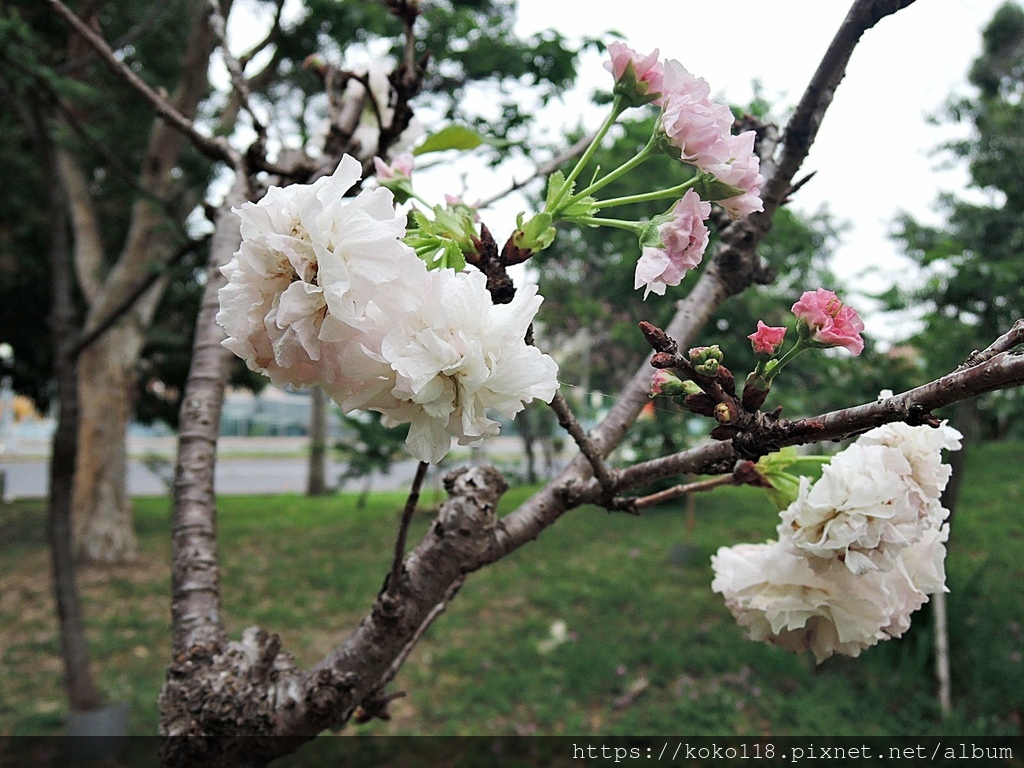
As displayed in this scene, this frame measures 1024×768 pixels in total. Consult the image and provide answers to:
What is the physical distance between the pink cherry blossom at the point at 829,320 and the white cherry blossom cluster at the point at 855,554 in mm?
150

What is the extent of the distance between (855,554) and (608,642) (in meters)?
3.74

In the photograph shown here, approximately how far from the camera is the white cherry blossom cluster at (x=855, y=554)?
0.66 meters

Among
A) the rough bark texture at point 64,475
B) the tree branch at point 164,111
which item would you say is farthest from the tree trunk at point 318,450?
the tree branch at point 164,111

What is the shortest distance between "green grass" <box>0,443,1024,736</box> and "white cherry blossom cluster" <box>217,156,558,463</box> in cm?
167

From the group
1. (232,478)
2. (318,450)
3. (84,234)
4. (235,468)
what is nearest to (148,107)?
(84,234)

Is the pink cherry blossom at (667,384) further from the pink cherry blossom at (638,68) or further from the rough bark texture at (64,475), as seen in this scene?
the rough bark texture at (64,475)

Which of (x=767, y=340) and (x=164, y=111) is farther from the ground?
(x=164, y=111)

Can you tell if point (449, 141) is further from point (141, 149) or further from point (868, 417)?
point (141, 149)

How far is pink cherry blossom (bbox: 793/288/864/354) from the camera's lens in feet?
1.93

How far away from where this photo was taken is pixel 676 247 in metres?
0.60

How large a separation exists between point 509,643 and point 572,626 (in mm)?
420

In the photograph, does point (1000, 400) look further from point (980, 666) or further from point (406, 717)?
point (406, 717)

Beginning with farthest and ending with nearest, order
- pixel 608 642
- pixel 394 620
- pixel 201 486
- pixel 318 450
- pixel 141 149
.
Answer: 1. pixel 318 450
2. pixel 141 149
3. pixel 608 642
4. pixel 201 486
5. pixel 394 620

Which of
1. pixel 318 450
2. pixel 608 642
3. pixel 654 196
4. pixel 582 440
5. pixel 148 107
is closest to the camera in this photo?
pixel 654 196
